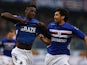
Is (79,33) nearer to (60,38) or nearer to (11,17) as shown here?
(60,38)

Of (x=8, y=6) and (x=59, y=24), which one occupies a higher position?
(x=59, y=24)

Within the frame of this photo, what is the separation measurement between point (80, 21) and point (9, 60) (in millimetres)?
19276

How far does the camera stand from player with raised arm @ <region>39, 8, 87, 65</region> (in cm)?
1045

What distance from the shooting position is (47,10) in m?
33.0

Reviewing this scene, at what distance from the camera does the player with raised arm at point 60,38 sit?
34.3 ft

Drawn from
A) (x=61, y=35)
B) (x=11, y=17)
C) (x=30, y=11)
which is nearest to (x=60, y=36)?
(x=61, y=35)

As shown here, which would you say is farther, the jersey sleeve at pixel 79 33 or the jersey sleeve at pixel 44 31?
the jersey sleeve at pixel 44 31

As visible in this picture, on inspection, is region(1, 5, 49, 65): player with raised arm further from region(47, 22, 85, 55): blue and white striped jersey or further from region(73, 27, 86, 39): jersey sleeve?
region(73, 27, 86, 39): jersey sleeve

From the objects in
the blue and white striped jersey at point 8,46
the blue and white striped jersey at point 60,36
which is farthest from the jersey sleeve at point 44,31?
the blue and white striped jersey at point 8,46

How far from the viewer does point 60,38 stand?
10.4 metres

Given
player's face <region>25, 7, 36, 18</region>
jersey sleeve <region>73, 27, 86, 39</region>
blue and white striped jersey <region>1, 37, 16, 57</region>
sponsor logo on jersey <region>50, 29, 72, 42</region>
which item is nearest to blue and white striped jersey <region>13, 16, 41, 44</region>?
player's face <region>25, 7, 36, 18</region>

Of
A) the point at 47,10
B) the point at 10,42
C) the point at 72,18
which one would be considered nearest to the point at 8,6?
the point at 47,10

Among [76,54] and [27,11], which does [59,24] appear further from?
[76,54]

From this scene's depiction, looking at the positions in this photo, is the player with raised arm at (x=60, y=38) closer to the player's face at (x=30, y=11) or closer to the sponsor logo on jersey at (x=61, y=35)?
the sponsor logo on jersey at (x=61, y=35)
